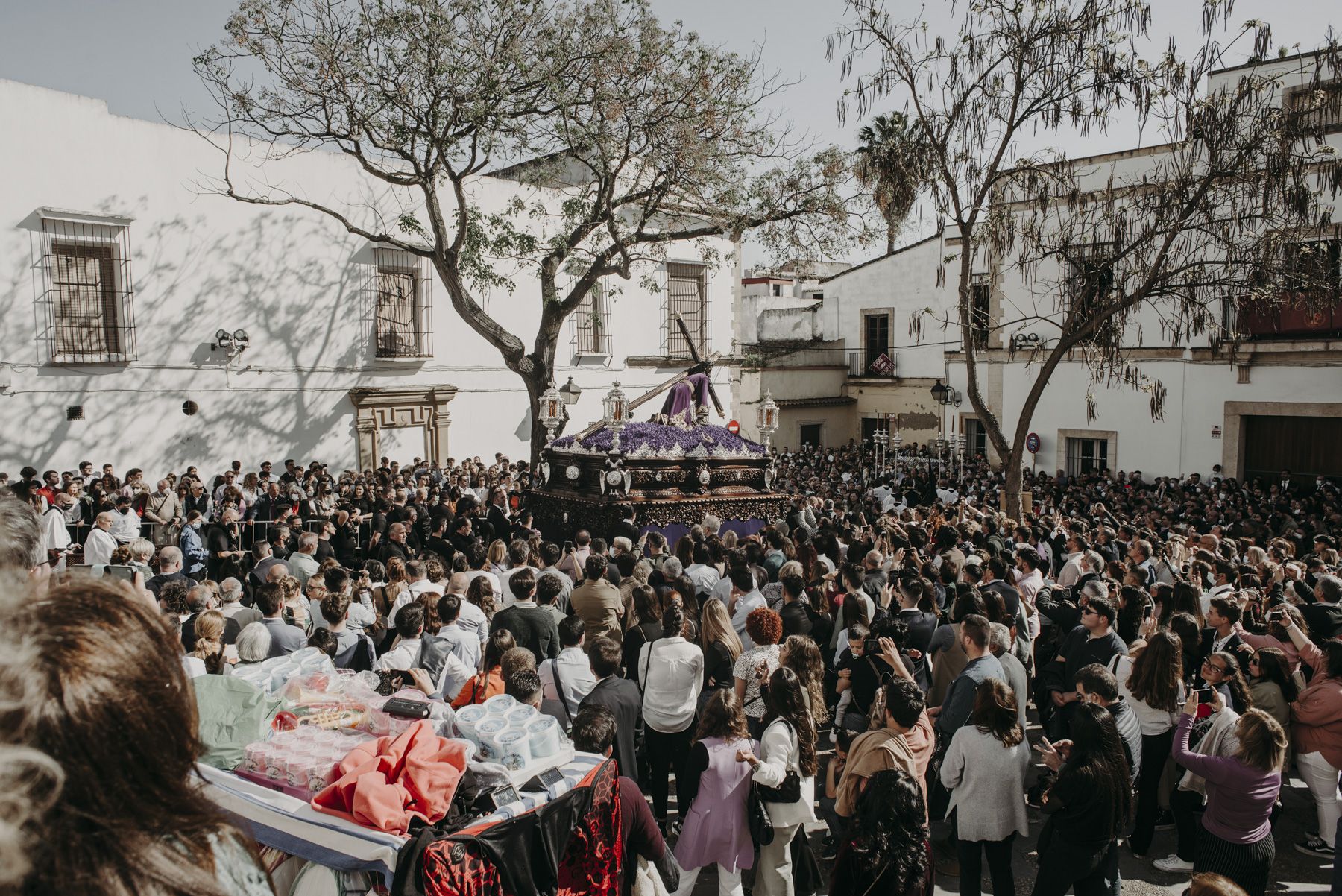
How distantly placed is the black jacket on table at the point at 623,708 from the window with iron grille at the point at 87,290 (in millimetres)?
13673

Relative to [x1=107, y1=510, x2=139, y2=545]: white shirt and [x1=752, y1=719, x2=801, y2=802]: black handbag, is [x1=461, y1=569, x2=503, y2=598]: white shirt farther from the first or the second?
[x1=107, y1=510, x2=139, y2=545]: white shirt

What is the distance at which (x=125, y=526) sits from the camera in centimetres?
1070

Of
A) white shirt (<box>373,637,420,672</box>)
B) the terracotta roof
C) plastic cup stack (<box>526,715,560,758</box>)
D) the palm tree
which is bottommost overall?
white shirt (<box>373,637,420,672</box>)

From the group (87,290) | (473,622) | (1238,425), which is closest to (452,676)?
(473,622)

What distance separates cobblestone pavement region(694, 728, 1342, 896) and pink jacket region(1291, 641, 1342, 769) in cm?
67

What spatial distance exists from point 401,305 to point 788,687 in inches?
651

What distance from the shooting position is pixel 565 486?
1502cm

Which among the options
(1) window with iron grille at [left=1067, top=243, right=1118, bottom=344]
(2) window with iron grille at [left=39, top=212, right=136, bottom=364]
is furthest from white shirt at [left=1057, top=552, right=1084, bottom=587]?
(2) window with iron grille at [left=39, top=212, right=136, bottom=364]

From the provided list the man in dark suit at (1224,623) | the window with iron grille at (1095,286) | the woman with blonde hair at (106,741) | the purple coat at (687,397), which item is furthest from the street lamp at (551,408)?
the woman with blonde hair at (106,741)

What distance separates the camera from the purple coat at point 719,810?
15.3ft

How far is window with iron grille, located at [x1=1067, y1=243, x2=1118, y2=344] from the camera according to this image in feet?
43.7

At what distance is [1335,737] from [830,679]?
294 centimetres

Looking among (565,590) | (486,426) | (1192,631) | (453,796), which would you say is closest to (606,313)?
(486,426)

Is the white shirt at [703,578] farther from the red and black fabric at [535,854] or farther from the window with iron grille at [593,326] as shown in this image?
the window with iron grille at [593,326]
